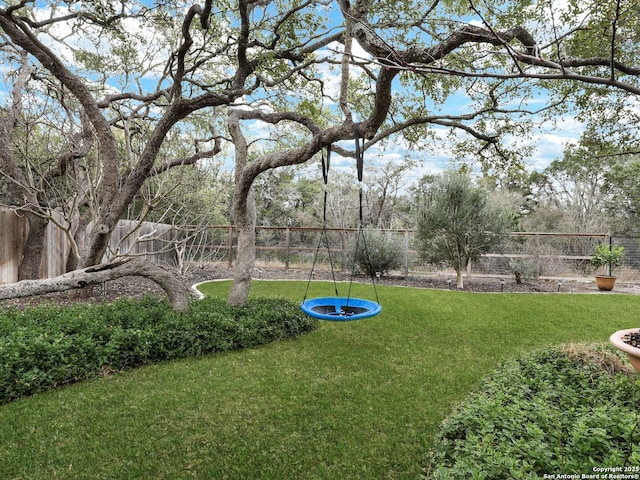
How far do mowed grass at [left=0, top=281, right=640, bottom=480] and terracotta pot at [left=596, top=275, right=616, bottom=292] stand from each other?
179 inches

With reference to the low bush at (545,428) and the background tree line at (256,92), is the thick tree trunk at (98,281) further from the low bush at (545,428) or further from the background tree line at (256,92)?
the low bush at (545,428)

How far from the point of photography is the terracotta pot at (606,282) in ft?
28.3

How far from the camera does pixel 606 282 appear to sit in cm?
865

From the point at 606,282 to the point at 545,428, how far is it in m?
8.59

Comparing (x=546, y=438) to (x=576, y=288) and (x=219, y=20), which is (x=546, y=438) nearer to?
(x=219, y=20)

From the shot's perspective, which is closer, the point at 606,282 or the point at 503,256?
the point at 606,282

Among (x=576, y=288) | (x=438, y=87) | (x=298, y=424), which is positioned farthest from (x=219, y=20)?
(x=576, y=288)

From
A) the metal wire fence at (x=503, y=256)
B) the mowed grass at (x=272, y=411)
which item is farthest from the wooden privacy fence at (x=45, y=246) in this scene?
the mowed grass at (x=272, y=411)

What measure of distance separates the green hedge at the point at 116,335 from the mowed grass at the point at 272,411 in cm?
16

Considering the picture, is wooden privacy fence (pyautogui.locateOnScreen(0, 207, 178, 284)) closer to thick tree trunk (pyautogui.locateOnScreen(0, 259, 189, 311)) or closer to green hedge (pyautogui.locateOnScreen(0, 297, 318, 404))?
thick tree trunk (pyautogui.locateOnScreen(0, 259, 189, 311))

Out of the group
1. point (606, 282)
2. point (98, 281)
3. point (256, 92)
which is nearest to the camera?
point (98, 281)

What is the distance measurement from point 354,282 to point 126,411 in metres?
6.56

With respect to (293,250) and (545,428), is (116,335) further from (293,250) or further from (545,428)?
(293,250)

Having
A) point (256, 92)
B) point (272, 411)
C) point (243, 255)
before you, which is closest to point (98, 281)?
point (243, 255)
